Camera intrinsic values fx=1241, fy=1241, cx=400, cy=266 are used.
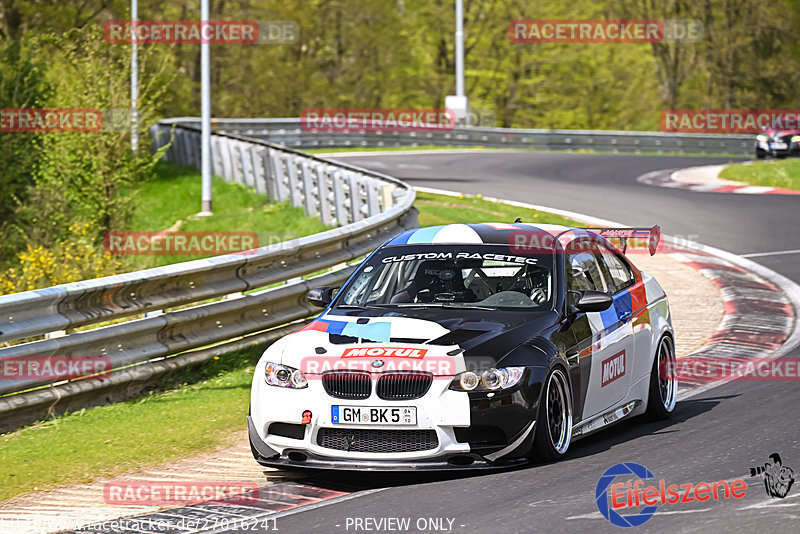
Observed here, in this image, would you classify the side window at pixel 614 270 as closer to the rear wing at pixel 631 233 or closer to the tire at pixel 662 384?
the rear wing at pixel 631 233

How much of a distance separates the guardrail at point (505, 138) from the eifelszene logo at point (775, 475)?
3498 centimetres

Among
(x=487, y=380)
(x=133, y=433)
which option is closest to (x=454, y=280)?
(x=487, y=380)

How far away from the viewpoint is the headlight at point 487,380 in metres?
6.93

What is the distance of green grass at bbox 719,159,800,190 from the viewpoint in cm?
2841

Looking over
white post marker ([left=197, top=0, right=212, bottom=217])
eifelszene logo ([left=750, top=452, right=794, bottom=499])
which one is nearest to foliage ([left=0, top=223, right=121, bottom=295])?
white post marker ([left=197, top=0, right=212, bottom=217])

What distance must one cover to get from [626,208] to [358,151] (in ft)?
60.7

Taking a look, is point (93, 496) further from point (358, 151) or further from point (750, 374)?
point (358, 151)

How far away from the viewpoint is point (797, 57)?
5850 centimetres

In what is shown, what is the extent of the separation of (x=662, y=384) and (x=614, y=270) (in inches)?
34.8

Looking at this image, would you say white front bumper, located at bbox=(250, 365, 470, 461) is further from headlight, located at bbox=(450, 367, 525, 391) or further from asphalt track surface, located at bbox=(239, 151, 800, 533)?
asphalt track surface, located at bbox=(239, 151, 800, 533)

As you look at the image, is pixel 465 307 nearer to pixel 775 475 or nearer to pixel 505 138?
pixel 775 475

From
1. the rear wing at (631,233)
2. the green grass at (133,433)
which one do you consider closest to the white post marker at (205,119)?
the green grass at (133,433)

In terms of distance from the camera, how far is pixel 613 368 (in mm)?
8242

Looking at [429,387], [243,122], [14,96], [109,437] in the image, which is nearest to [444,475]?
[429,387]
